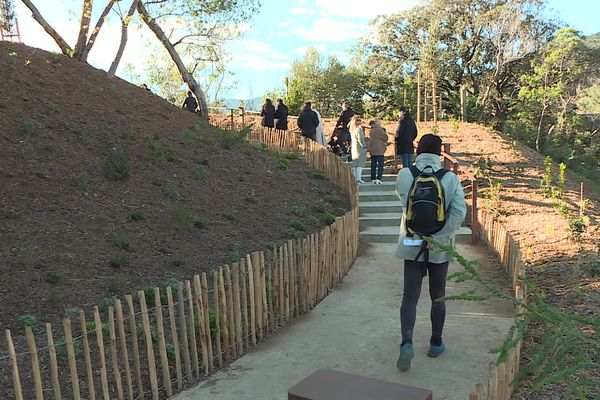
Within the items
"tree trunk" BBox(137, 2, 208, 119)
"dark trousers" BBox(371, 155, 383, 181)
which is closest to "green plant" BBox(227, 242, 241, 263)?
"dark trousers" BBox(371, 155, 383, 181)

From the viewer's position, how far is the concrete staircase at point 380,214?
9031 mm

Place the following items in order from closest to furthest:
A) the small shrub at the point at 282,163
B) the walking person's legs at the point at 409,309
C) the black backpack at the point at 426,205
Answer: the black backpack at the point at 426,205 < the walking person's legs at the point at 409,309 < the small shrub at the point at 282,163

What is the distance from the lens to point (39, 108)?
998 centimetres

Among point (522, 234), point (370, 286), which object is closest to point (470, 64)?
point (522, 234)

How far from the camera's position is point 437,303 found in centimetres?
421

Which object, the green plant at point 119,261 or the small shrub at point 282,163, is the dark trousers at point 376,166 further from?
the green plant at point 119,261

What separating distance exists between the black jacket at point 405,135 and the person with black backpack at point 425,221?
25.0 ft

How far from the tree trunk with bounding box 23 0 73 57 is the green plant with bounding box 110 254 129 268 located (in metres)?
9.08

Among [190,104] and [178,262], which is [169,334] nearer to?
[178,262]

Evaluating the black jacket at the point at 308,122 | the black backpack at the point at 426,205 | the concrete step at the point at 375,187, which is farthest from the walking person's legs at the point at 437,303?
the black jacket at the point at 308,122

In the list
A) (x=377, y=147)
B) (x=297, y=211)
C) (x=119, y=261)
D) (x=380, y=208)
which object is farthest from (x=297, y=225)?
(x=377, y=147)

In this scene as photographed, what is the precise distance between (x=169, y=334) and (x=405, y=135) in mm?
8150

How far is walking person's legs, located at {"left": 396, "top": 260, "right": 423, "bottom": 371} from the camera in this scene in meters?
4.23

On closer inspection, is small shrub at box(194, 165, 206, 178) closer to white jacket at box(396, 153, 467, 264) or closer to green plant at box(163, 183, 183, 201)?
green plant at box(163, 183, 183, 201)
